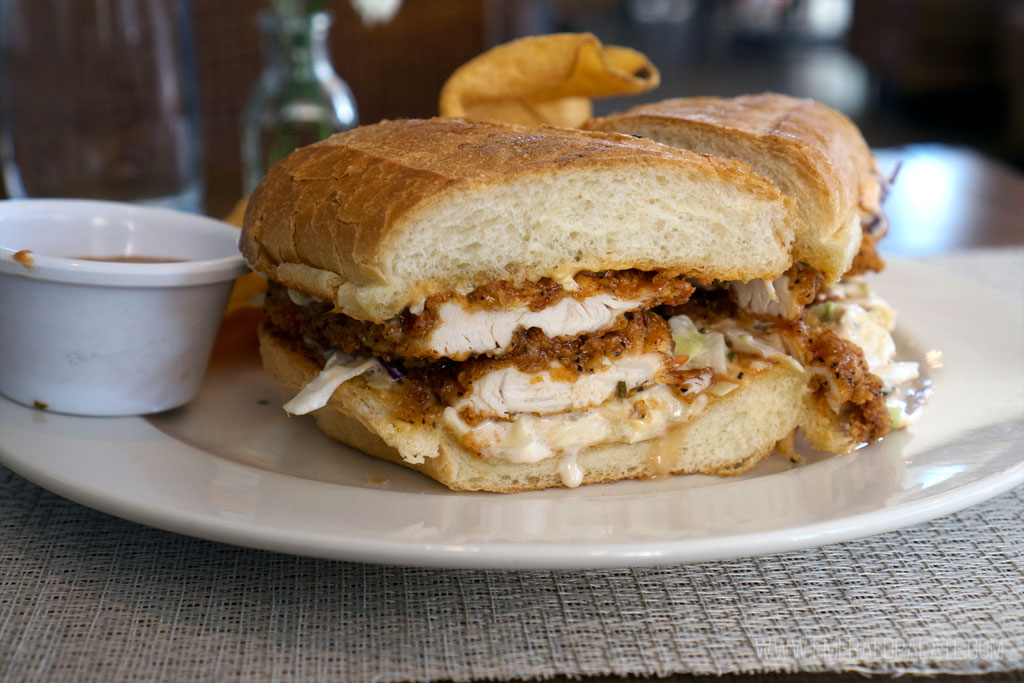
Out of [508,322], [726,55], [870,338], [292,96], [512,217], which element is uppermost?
[512,217]

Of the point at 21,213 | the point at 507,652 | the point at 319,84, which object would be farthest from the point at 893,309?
the point at 21,213

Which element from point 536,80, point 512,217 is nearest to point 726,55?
point 536,80

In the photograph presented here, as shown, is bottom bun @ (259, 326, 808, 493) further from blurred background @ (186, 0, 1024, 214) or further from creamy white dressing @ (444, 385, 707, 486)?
blurred background @ (186, 0, 1024, 214)

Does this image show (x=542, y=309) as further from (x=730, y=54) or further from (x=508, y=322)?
(x=730, y=54)

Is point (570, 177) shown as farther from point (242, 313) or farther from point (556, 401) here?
point (242, 313)

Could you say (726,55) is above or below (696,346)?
below

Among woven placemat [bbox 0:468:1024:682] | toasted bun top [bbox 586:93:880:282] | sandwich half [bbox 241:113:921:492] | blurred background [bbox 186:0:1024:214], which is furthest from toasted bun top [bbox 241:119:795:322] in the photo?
blurred background [bbox 186:0:1024:214]
